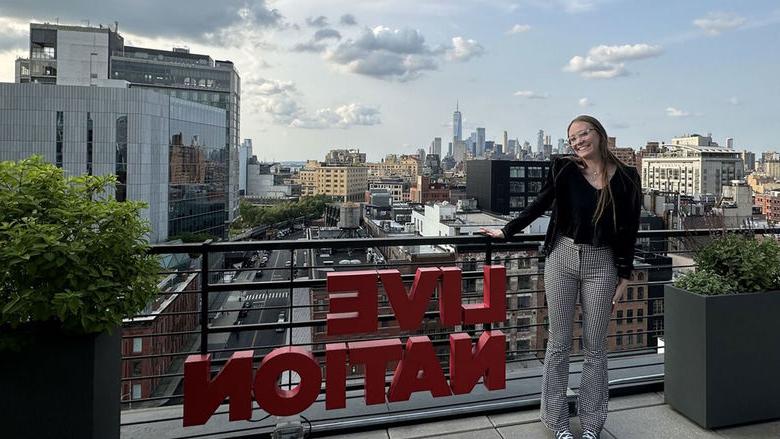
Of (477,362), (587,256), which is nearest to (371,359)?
(477,362)

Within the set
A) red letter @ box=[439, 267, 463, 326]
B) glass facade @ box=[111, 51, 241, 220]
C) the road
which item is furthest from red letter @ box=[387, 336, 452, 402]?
glass facade @ box=[111, 51, 241, 220]

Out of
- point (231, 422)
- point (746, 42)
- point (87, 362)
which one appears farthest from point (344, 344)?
point (746, 42)

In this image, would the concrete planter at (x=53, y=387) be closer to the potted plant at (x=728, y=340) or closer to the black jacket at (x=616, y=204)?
the black jacket at (x=616, y=204)

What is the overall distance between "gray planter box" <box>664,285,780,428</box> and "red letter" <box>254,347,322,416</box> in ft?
6.83

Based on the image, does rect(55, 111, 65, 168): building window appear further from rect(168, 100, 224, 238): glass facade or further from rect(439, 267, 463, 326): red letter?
rect(439, 267, 463, 326): red letter

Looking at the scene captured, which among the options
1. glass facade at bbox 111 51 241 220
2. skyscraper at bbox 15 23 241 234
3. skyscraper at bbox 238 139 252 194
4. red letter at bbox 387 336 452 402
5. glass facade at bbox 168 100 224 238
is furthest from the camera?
skyscraper at bbox 238 139 252 194

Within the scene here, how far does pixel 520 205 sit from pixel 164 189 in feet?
155

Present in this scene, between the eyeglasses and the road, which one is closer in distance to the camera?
the eyeglasses

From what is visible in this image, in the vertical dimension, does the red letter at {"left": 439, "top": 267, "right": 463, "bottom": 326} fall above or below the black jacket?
below

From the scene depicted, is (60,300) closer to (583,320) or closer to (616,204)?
(583,320)

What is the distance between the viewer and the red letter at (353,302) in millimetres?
2762

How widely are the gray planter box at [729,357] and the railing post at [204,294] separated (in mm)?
2712

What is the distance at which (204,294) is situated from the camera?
276cm

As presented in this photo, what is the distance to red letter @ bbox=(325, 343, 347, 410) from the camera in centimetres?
272
